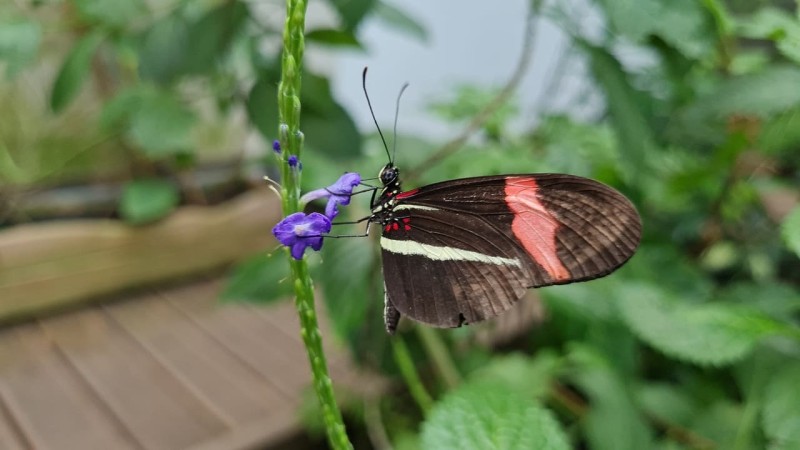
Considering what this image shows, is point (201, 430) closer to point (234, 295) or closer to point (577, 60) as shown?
point (234, 295)

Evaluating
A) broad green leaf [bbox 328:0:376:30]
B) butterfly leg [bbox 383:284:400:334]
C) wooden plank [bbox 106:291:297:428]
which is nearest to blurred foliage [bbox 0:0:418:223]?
broad green leaf [bbox 328:0:376:30]

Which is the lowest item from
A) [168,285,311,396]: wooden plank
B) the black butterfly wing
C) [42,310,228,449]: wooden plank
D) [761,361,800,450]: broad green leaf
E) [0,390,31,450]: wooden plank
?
[0,390,31,450]: wooden plank

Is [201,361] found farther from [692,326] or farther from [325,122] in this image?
[692,326]

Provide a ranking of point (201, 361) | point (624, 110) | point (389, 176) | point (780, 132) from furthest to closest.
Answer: point (201, 361)
point (780, 132)
point (624, 110)
point (389, 176)

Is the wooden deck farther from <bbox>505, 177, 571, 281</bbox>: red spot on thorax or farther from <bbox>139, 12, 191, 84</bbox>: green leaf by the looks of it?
<bbox>505, 177, 571, 281</bbox>: red spot on thorax

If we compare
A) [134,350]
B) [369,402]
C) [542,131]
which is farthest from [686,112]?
[134,350]

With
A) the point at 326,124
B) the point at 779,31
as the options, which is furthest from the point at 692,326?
the point at 326,124
